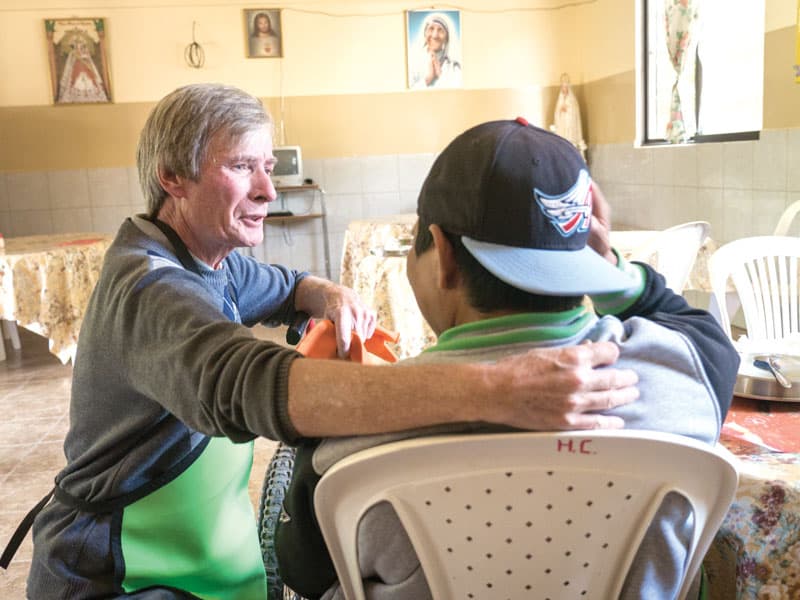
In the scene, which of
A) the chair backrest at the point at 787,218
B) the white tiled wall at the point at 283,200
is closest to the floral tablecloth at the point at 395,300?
the chair backrest at the point at 787,218

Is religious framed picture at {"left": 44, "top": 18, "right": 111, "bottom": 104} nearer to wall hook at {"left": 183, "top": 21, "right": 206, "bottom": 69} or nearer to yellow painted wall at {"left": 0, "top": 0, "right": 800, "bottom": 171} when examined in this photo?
yellow painted wall at {"left": 0, "top": 0, "right": 800, "bottom": 171}

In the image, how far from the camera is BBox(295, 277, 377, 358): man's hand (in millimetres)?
1308

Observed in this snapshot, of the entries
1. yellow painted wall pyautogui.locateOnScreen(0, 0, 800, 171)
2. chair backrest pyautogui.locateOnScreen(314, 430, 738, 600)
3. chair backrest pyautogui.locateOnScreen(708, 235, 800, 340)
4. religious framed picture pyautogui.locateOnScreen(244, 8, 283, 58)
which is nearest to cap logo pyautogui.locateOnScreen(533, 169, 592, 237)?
chair backrest pyautogui.locateOnScreen(314, 430, 738, 600)

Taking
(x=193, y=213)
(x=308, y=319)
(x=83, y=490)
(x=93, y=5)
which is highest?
(x=93, y=5)

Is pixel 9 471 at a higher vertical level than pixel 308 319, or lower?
lower

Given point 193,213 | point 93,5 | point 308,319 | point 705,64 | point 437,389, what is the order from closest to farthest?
point 437,389 < point 193,213 < point 308,319 < point 705,64 < point 93,5

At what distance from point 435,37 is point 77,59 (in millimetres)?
2946

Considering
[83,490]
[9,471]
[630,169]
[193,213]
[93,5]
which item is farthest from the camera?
[93,5]

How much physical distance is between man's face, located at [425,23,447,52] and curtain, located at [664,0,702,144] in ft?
6.51

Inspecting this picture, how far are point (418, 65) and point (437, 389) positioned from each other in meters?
6.16

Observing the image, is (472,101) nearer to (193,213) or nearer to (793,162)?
(793,162)

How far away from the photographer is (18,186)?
252 inches

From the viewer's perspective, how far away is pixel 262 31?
21.1 ft

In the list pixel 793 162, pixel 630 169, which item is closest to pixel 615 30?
pixel 630 169
